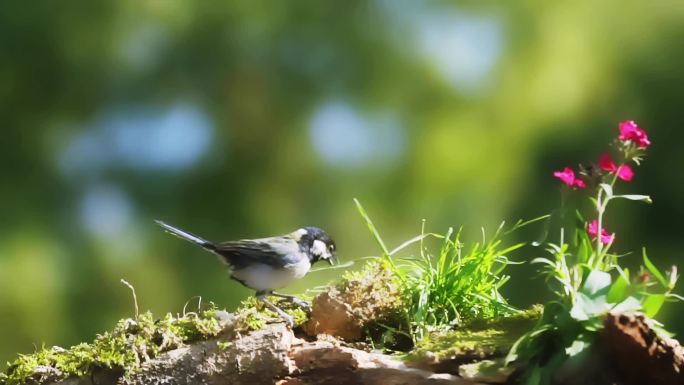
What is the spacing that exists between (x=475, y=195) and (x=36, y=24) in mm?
1768

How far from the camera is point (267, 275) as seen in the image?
5.00 feet

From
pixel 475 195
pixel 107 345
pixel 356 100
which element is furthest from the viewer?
pixel 356 100

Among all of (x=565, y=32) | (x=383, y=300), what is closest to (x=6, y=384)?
(x=383, y=300)

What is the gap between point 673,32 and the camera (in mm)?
2779

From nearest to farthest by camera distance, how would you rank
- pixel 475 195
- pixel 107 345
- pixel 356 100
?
pixel 107 345 → pixel 475 195 → pixel 356 100

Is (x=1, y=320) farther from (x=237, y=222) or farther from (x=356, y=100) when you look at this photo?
(x=356, y=100)

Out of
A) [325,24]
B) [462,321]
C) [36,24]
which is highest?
[36,24]

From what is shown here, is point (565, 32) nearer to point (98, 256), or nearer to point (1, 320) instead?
point (98, 256)

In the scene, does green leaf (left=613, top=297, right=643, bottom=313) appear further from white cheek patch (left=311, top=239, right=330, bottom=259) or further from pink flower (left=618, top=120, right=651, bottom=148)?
white cheek patch (left=311, top=239, right=330, bottom=259)

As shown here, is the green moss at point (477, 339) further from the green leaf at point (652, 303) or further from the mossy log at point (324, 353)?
the green leaf at point (652, 303)

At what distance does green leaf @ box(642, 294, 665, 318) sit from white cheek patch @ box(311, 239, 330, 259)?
687 mm

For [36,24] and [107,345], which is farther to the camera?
[36,24]

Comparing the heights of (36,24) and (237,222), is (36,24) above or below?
above

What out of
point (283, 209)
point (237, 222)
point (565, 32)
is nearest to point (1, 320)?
point (237, 222)
